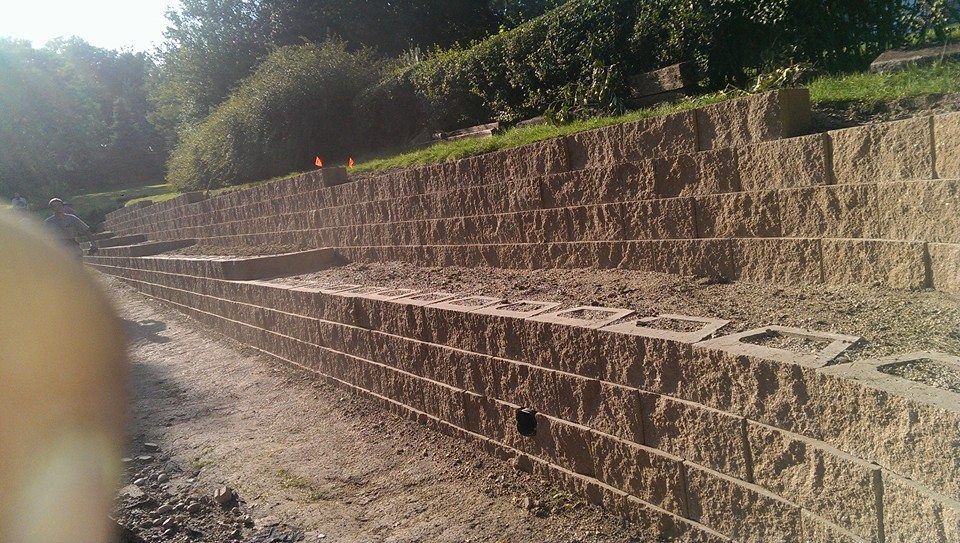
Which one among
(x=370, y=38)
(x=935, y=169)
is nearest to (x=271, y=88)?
(x=370, y=38)

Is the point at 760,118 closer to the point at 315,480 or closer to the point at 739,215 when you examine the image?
the point at 739,215

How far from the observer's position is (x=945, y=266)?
3326mm

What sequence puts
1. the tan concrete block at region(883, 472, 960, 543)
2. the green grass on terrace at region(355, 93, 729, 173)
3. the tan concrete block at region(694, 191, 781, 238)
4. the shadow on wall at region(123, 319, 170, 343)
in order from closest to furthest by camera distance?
the tan concrete block at region(883, 472, 960, 543) < the tan concrete block at region(694, 191, 781, 238) < the green grass on terrace at region(355, 93, 729, 173) < the shadow on wall at region(123, 319, 170, 343)

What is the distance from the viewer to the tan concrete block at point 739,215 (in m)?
4.14

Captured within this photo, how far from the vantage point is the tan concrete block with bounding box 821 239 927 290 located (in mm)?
3445

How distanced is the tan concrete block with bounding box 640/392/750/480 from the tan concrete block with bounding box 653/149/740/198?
163 centimetres

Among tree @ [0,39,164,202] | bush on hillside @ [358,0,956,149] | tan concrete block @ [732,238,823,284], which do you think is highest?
tree @ [0,39,164,202]

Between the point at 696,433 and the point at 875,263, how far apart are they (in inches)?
51.8

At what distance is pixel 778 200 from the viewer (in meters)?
4.09

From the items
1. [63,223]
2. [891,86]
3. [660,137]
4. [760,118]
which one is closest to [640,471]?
[760,118]

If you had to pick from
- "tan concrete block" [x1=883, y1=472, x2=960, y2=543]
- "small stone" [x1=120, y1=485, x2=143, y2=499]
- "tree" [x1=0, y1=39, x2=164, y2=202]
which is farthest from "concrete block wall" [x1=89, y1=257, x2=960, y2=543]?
"tree" [x1=0, y1=39, x2=164, y2=202]

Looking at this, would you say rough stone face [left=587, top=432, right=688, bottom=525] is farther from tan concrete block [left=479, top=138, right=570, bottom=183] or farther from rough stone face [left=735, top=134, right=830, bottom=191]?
tan concrete block [left=479, top=138, right=570, bottom=183]

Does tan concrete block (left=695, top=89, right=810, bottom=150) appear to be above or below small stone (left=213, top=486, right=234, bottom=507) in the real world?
above

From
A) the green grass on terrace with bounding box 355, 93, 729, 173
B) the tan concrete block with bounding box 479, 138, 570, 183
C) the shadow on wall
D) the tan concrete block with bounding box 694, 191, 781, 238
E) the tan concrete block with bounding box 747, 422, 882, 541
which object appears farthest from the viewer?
the shadow on wall
